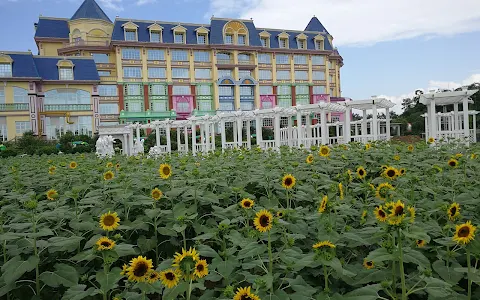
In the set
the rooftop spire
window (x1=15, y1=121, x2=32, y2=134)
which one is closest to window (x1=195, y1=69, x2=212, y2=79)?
the rooftop spire

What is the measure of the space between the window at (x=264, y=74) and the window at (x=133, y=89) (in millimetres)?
12586

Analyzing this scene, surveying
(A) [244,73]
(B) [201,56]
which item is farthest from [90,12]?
(A) [244,73]

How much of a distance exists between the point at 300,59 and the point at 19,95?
91.7ft

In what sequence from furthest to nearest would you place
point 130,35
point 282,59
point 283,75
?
→ point 282,59 → point 283,75 → point 130,35

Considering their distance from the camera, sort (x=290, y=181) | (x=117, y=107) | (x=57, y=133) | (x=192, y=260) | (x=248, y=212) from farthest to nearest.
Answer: (x=117, y=107)
(x=57, y=133)
(x=290, y=181)
(x=248, y=212)
(x=192, y=260)

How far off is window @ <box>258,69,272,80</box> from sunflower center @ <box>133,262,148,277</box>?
40841mm

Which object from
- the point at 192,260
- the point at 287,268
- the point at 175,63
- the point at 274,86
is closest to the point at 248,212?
the point at 287,268

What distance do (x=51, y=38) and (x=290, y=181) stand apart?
140ft

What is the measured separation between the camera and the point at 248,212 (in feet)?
6.55

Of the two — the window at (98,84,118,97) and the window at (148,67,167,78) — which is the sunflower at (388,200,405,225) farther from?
the window at (148,67,167,78)

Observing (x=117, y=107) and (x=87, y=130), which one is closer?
(x=87, y=130)

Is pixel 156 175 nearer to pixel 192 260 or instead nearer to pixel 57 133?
pixel 192 260

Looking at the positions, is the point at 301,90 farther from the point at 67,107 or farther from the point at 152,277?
the point at 152,277

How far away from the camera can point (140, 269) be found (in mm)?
1281
